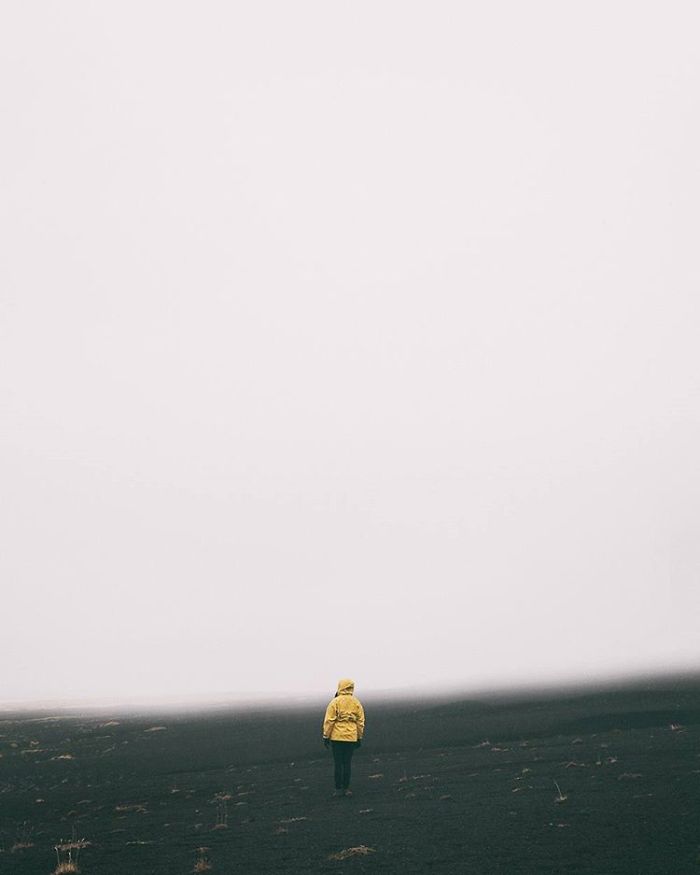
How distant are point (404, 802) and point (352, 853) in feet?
19.3

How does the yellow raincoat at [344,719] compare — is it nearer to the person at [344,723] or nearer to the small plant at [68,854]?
the person at [344,723]

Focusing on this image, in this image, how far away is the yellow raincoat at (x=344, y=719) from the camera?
725 inches

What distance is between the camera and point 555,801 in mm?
16922

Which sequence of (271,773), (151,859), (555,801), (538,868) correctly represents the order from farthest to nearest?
(271,773), (555,801), (151,859), (538,868)

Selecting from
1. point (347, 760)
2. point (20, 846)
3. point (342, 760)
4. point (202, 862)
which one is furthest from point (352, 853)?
point (20, 846)

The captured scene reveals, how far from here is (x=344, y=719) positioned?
18.5m

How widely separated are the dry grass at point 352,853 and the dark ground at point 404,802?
0.59ft

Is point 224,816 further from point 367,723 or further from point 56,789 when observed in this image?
point 367,723

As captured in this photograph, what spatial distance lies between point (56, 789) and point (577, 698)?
37419mm

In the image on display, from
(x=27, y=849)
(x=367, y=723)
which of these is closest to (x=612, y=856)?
(x=27, y=849)

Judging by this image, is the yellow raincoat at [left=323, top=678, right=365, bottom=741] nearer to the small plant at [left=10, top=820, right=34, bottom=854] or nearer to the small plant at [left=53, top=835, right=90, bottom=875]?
the small plant at [left=53, top=835, right=90, bottom=875]

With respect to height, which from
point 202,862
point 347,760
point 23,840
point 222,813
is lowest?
point 23,840

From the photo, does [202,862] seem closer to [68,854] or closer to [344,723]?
[68,854]

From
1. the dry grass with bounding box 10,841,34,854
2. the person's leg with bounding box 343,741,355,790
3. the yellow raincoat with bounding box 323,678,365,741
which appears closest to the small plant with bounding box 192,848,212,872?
the yellow raincoat with bounding box 323,678,365,741
